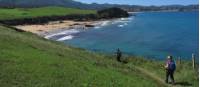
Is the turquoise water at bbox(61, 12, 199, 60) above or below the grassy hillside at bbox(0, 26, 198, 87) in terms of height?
below

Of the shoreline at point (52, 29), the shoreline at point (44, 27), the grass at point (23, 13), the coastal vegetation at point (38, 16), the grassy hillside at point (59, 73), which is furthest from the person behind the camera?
the grass at point (23, 13)

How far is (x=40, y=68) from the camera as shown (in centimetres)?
2298

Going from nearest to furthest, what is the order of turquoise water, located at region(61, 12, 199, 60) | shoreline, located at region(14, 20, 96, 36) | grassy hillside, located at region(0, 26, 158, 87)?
1. grassy hillside, located at region(0, 26, 158, 87)
2. turquoise water, located at region(61, 12, 199, 60)
3. shoreline, located at region(14, 20, 96, 36)

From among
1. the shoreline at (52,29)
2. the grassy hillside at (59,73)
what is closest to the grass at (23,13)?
the shoreline at (52,29)

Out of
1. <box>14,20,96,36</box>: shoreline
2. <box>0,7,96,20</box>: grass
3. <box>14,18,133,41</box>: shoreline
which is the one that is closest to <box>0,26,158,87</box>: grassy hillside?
<box>14,18,133,41</box>: shoreline

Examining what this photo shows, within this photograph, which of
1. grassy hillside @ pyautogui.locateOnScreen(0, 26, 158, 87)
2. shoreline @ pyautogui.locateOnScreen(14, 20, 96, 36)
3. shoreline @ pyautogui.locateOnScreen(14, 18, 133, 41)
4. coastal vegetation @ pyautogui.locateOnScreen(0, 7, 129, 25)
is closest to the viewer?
grassy hillside @ pyautogui.locateOnScreen(0, 26, 158, 87)

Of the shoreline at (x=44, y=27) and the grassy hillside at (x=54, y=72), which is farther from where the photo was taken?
the shoreline at (x=44, y=27)

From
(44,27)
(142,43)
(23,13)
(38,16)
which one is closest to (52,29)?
(44,27)

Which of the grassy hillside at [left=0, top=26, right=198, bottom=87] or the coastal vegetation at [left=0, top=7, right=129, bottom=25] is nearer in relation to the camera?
the grassy hillside at [left=0, top=26, right=198, bottom=87]

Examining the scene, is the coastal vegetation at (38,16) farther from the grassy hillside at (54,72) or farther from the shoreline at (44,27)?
the grassy hillside at (54,72)

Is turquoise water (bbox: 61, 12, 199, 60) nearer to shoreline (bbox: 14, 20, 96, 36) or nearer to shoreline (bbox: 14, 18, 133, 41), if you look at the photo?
shoreline (bbox: 14, 18, 133, 41)

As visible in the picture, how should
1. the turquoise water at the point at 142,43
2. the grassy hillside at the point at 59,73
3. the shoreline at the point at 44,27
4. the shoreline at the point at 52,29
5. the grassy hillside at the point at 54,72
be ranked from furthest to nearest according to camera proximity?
the shoreline at the point at 44,27
the shoreline at the point at 52,29
the turquoise water at the point at 142,43
the grassy hillside at the point at 59,73
the grassy hillside at the point at 54,72

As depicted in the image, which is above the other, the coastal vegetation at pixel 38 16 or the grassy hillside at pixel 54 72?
the grassy hillside at pixel 54 72

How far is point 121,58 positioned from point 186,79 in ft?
34.4
